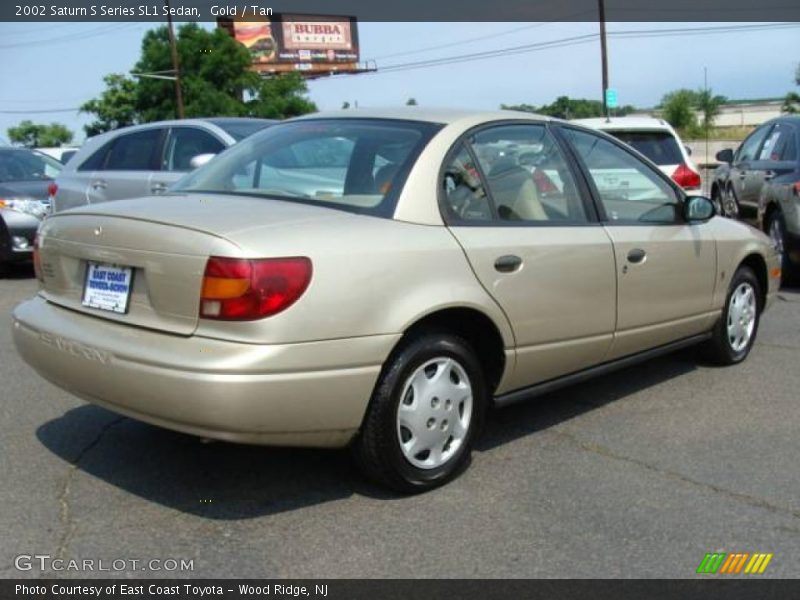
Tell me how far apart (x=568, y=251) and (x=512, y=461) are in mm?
1032

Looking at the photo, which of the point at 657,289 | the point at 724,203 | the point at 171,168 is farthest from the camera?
the point at 724,203

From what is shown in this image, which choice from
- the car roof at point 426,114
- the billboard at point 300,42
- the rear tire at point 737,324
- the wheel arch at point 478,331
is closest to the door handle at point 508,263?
the wheel arch at point 478,331

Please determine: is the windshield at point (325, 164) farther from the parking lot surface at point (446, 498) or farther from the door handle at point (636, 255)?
the door handle at point (636, 255)

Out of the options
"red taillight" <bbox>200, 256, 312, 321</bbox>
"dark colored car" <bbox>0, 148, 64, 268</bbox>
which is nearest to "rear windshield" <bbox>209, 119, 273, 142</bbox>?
"dark colored car" <bbox>0, 148, 64, 268</bbox>

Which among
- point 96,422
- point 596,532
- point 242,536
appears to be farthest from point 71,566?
point 596,532

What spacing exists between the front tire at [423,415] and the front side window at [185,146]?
208 inches

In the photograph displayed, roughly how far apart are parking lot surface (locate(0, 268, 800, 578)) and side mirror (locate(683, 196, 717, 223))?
1050 mm

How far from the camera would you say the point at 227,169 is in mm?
4328

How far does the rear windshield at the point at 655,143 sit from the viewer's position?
9914 millimetres

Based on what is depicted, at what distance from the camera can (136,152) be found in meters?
8.94

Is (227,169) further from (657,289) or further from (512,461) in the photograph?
(657,289)

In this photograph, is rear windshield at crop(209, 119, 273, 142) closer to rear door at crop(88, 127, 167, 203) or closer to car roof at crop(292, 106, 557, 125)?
rear door at crop(88, 127, 167, 203)

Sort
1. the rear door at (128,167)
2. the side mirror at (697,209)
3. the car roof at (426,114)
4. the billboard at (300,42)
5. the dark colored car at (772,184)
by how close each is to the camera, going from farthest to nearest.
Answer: the billboard at (300,42), the rear door at (128,167), the dark colored car at (772,184), the side mirror at (697,209), the car roof at (426,114)

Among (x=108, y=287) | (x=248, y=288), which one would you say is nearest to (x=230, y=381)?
(x=248, y=288)
